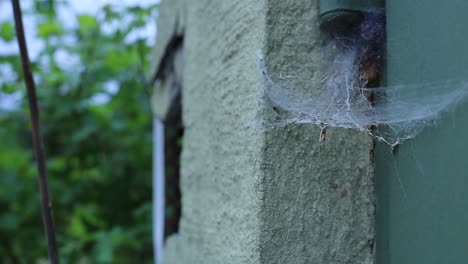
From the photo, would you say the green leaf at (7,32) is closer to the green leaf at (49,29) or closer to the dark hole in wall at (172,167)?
the green leaf at (49,29)

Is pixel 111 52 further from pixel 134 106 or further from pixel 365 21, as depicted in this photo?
pixel 365 21

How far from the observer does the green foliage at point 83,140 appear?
13.2 ft

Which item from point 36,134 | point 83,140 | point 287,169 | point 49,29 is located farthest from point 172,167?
point 287,169

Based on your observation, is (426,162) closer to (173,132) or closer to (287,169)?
(287,169)

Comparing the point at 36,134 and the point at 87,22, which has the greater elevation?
the point at 87,22

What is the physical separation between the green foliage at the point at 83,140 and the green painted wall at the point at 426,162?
295 centimetres

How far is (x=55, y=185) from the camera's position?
4.10 m

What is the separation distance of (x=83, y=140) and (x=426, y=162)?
344 cm

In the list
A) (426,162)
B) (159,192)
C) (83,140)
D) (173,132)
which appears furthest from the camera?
(83,140)

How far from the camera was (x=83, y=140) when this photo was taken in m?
4.14

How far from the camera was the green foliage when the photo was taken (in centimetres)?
402

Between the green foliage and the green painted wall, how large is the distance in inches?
116

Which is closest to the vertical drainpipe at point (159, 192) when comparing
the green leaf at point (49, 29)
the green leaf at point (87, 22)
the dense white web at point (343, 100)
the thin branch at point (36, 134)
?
the green leaf at point (87, 22)

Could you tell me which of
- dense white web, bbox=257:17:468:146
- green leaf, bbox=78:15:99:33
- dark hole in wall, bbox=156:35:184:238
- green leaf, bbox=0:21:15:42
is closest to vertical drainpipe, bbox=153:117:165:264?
dark hole in wall, bbox=156:35:184:238
